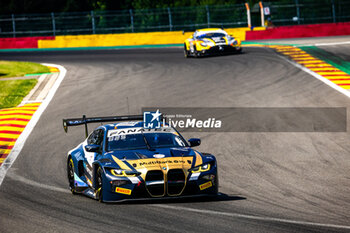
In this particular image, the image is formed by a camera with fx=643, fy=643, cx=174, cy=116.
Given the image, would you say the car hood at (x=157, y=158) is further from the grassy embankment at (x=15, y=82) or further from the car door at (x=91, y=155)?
the grassy embankment at (x=15, y=82)

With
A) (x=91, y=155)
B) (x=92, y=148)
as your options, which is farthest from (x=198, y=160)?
(x=91, y=155)

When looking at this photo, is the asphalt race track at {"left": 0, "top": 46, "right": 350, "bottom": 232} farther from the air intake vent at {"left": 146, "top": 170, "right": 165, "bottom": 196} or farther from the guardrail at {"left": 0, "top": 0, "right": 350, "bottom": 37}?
the guardrail at {"left": 0, "top": 0, "right": 350, "bottom": 37}

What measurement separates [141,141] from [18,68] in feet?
70.0

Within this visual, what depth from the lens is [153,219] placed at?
8.71 metres

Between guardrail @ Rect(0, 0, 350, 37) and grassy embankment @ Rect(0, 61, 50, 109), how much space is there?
10.0m

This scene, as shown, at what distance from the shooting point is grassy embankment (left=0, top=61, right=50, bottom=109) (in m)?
22.7

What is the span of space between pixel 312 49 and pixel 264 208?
77.2 feet

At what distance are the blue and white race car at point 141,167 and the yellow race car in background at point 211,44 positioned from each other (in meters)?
→ 19.5

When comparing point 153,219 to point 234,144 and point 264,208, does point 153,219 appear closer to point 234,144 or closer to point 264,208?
point 264,208

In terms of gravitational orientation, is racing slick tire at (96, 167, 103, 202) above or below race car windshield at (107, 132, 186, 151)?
below

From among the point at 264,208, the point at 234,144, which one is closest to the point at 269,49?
the point at 234,144

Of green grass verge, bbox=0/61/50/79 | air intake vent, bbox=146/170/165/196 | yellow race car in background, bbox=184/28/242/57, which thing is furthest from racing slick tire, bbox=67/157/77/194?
yellow race car in background, bbox=184/28/242/57

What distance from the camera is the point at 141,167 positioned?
9695 mm

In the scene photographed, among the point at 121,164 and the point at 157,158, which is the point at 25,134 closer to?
the point at 121,164
